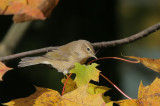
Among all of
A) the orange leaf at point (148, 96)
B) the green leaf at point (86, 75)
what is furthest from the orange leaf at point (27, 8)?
the orange leaf at point (148, 96)

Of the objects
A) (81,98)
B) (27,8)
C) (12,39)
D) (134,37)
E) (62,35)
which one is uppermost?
(27,8)

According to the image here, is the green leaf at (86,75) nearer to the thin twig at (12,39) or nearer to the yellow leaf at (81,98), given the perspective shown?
the yellow leaf at (81,98)

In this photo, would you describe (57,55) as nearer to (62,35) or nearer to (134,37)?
(134,37)

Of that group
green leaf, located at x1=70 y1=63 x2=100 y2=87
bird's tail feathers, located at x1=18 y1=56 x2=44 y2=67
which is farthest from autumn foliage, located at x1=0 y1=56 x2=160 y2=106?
bird's tail feathers, located at x1=18 y1=56 x2=44 y2=67

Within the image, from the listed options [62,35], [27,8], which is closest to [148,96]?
[27,8]

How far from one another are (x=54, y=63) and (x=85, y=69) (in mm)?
341

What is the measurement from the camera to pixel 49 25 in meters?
2.97

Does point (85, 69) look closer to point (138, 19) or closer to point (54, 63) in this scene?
point (54, 63)

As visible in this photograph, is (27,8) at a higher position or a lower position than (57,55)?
higher

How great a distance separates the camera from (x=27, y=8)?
116cm

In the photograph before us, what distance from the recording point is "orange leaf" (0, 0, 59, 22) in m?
1.12

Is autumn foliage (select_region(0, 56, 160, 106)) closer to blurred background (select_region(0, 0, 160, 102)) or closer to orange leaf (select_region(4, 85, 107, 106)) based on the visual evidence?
orange leaf (select_region(4, 85, 107, 106))

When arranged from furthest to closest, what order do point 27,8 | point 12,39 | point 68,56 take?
point 12,39
point 68,56
point 27,8

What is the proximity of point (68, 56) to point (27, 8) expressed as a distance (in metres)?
0.30
